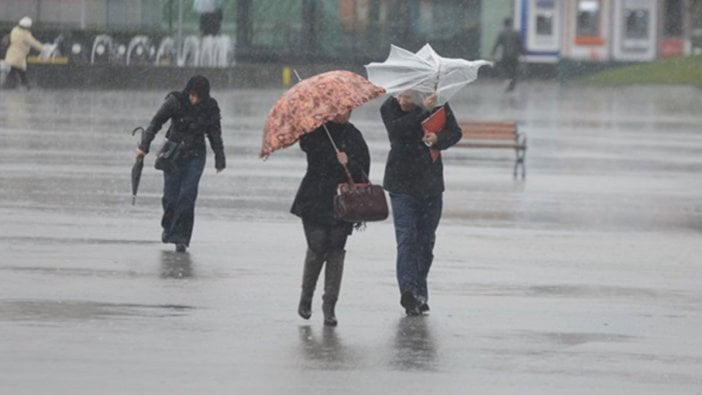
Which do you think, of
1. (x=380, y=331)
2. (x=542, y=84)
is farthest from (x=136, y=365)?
(x=542, y=84)

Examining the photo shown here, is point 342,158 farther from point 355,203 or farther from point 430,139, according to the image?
point 430,139

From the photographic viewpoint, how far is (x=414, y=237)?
12.9 metres

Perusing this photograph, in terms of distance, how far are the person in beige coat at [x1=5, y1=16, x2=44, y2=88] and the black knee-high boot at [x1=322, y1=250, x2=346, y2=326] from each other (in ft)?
98.3

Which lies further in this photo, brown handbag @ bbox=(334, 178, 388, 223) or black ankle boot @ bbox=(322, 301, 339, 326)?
black ankle boot @ bbox=(322, 301, 339, 326)

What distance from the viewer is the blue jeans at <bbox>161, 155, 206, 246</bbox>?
16000 millimetres

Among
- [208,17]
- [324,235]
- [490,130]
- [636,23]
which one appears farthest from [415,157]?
[636,23]

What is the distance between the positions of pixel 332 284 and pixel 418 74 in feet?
5.19

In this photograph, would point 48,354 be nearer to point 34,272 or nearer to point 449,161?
point 34,272

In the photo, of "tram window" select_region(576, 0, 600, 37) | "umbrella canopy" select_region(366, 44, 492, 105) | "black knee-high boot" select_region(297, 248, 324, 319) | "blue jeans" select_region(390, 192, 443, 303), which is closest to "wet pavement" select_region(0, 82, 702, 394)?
"black knee-high boot" select_region(297, 248, 324, 319)

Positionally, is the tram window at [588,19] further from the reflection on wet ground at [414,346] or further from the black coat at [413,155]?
the reflection on wet ground at [414,346]

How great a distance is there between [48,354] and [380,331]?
2.16 metres

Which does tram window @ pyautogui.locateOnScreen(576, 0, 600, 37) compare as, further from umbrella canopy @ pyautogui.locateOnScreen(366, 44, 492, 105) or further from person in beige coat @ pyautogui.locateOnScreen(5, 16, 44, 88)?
umbrella canopy @ pyautogui.locateOnScreen(366, 44, 492, 105)

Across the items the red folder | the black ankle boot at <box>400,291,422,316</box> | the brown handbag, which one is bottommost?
the black ankle boot at <box>400,291,422,316</box>

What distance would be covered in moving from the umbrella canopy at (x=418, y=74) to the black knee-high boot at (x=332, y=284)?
3.80 ft
